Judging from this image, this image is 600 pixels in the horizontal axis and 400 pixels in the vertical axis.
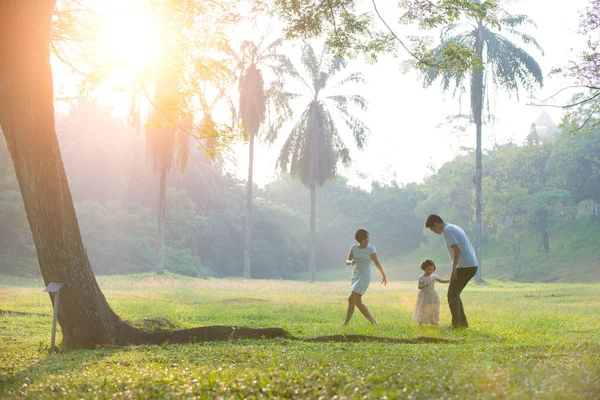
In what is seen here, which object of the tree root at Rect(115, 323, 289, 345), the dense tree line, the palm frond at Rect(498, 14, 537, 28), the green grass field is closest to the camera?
the green grass field

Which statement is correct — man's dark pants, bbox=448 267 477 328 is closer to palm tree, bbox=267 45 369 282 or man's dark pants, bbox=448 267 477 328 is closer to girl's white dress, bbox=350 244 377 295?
girl's white dress, bbox=350 244 377 295

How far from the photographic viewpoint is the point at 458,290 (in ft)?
36.8

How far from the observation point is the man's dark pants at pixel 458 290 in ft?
36.8

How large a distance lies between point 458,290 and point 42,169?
697 cm

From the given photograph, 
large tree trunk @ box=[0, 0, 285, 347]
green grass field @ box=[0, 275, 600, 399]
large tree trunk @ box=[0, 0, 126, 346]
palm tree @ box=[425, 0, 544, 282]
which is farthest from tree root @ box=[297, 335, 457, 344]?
palm tree @ box=[425, 0, 544, 282]

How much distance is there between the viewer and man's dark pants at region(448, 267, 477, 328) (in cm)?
1121

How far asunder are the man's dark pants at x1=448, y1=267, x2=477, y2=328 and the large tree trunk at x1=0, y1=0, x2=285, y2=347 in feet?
17.1

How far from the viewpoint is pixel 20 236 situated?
4162cm

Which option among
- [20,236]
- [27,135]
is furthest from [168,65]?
[20,236]

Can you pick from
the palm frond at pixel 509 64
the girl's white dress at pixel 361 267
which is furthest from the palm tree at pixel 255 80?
the girl's white dress at pixel 361 267

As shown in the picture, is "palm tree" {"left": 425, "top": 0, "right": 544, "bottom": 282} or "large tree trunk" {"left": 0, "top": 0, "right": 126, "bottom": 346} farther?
"palm tree" {"left": 425, "top": 0, "right": 544, "bottom": 282}

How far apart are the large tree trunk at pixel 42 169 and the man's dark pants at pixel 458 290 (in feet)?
17.1

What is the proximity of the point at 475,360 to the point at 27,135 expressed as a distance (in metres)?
6.58

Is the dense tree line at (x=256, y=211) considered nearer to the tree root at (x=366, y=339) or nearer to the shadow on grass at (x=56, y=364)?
the tree root at (x=366, y=339)
